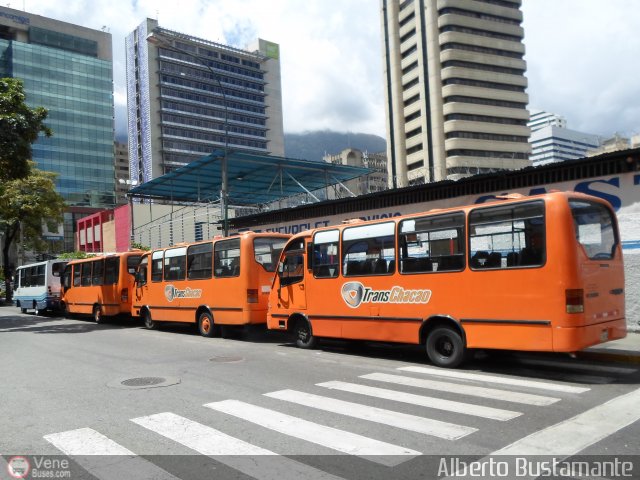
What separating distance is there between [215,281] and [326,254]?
455 cm

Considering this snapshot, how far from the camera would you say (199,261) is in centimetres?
1558

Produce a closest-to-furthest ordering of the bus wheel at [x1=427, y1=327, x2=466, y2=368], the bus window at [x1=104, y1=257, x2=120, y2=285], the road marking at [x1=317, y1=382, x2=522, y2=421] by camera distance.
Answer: the road marking at [x1=317, y1=382, x2=522, y2=421] < the bus wheel at [x1=427, y1=327, x2=466, y2=368] < the bus window at [x1=104, y1=257, x2=120, y2=285]

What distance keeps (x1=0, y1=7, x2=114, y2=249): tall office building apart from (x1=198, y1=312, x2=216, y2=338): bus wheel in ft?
324

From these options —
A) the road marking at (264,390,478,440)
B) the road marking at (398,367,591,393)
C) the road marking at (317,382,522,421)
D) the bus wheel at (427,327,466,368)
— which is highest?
the bus wheel at (427,327,466,368)

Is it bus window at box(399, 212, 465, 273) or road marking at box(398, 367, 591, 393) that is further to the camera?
bus window at box(399, 212, 465, 273)

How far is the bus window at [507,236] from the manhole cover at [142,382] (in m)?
5.32

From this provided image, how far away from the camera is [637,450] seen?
4762 millimetres

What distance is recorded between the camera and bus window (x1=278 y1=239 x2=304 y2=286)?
12156mm

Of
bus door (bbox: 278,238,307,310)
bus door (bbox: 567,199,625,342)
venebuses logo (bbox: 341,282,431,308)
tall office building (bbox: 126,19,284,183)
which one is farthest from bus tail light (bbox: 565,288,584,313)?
tall office building (bbox: 126,19,284,183)

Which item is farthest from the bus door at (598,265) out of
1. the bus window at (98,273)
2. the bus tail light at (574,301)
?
the bus window at (98,273)

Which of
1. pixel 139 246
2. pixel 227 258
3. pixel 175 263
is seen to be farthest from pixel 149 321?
pixel 139 246

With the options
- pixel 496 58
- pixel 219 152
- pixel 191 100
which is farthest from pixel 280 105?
pixel 219 152

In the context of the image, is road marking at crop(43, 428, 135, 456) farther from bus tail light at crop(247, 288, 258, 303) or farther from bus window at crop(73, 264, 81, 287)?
bus window at crop(73, 264, 81, 287)

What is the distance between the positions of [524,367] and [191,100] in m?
135
